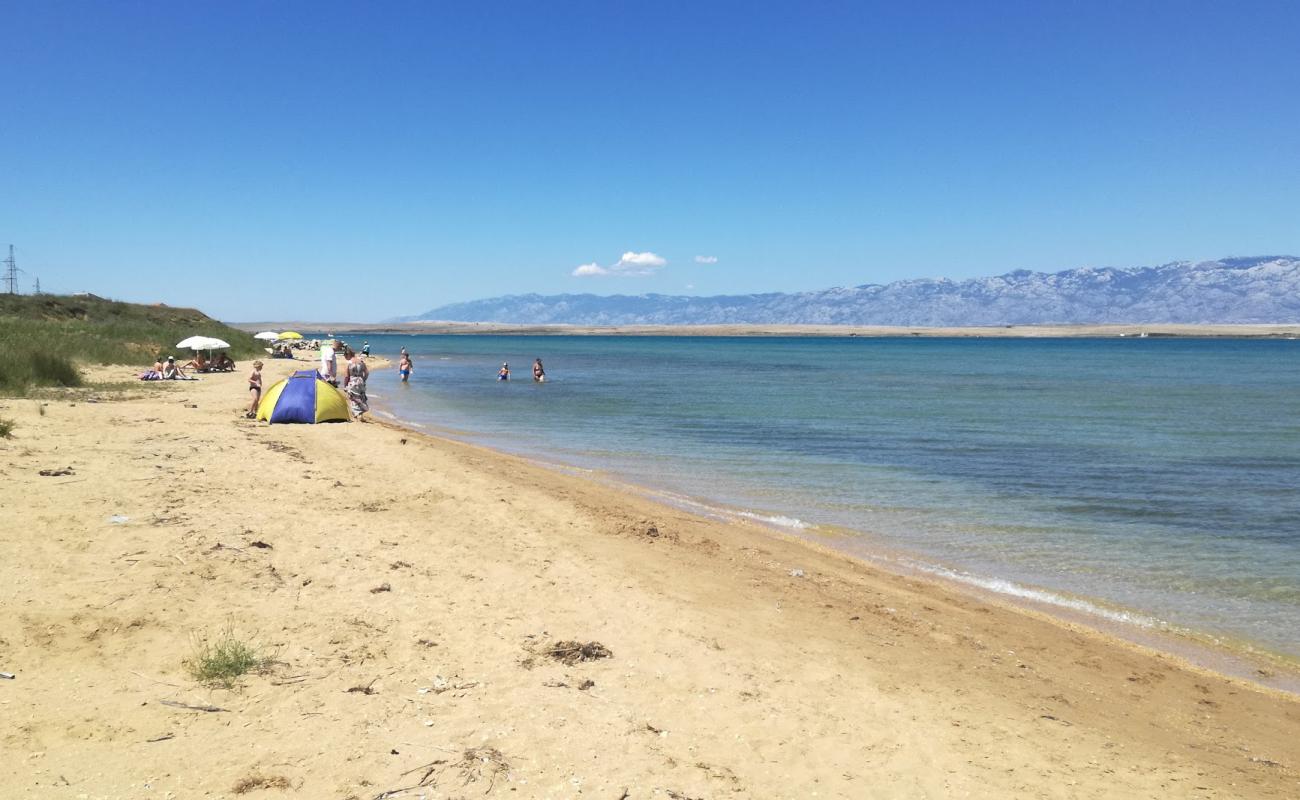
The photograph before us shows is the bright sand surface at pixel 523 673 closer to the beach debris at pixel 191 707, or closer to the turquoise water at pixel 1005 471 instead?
the beach debris at pixel 191 707

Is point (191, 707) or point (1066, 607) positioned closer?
point (191, 707)

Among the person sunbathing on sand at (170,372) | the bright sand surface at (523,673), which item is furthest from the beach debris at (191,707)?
the person sunbathing on sand at (170,372)

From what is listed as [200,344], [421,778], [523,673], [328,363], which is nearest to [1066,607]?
[523,673]

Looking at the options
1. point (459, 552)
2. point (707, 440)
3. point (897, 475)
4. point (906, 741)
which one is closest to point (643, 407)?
point (707, 440)

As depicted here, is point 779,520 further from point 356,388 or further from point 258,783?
point 356,388

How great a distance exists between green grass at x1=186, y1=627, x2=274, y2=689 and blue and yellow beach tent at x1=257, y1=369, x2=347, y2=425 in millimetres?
12757

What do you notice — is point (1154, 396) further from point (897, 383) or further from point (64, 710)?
point (64, 710)

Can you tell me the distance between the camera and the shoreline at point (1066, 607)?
23.6 ft

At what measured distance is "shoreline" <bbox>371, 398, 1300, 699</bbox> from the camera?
7.19 meters

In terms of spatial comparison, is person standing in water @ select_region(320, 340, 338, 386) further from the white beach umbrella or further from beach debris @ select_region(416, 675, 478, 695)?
beach debris @ select_region(416, 675, 478, 695)

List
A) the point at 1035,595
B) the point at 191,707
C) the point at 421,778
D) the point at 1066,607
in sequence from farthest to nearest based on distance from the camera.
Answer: the point at 1035,595
the point at 1066,607
the point at 191,707
the point at 421,778

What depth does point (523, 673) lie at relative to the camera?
5547 mm

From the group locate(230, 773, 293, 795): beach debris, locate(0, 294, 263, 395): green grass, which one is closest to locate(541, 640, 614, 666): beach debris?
locate(230, 773, 293, 795): beach debris

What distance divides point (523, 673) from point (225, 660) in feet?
6.45
